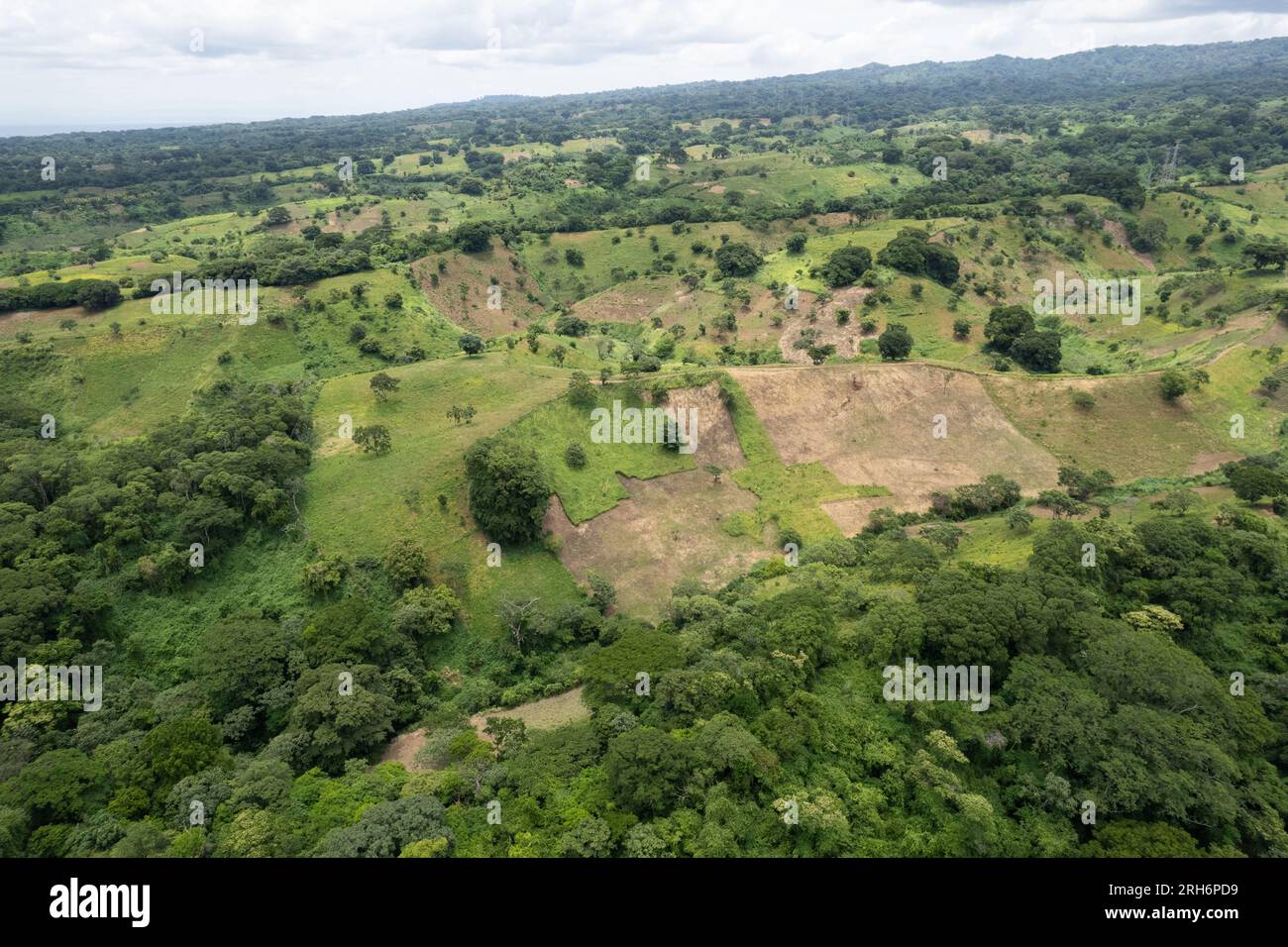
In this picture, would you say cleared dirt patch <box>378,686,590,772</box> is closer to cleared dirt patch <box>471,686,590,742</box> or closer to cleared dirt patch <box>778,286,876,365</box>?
cleared dirt patch <box>471,686,590,742</box>

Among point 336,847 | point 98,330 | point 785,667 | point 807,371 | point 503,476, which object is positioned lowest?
point 336,847

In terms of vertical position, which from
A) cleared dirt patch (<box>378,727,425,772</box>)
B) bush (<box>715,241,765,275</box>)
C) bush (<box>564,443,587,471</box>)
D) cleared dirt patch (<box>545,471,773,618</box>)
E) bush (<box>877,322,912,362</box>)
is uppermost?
bush (<box>715,241,765,275</box>)

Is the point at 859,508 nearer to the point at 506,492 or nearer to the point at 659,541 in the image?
the point at 659,541

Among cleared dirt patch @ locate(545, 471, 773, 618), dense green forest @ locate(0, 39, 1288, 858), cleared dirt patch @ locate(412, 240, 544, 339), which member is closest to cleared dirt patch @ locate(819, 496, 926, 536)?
dense green forest @ locate(0, 39, 1288, 858)

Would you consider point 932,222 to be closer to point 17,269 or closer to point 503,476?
point 503,476

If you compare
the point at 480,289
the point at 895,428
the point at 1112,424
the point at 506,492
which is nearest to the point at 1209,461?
the point at 1112,424

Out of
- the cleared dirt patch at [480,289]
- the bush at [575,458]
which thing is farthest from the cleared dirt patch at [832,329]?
the cleared dirt patch at [480,289]

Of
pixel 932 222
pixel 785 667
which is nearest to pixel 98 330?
pixel 785 667
